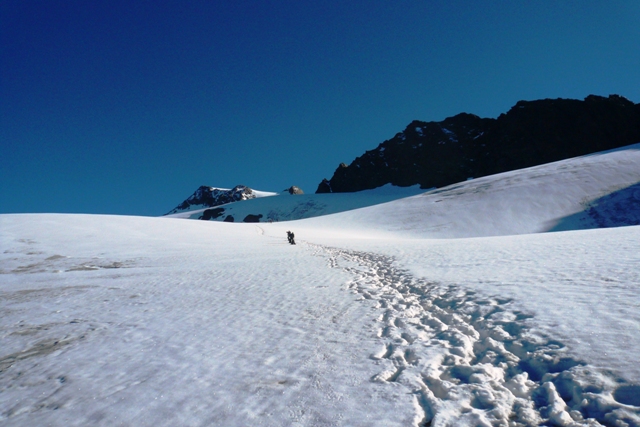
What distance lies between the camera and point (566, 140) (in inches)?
4230

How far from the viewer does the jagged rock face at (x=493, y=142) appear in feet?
347

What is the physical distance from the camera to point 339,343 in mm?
5719

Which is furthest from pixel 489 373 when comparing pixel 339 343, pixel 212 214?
pixel 212 214

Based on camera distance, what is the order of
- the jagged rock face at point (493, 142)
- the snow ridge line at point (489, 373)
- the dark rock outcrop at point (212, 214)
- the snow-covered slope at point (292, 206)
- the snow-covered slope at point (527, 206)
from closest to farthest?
1. the snow ridge line at point (489, 373)
2. the snow-covered slope at point (527, 206)
3. the snow-covered slope at point (292, 206)
4. the jagged rock face at point (493, 142)
5. the dark rock outcrop at point (212, 214)

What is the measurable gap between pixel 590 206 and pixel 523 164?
80.3 meters

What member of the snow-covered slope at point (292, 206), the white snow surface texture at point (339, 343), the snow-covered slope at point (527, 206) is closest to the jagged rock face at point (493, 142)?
the snow-covered slope at point (292, 206)

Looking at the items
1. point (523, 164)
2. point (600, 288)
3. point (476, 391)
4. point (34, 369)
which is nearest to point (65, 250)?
point (34, 369)

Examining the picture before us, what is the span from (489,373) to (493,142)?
136611 mm

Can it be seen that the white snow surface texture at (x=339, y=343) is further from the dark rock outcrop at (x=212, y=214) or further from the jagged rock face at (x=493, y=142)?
the jagged rock face at (x=493, y=142)

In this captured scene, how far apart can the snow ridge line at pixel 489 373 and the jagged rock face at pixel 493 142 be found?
122 metres

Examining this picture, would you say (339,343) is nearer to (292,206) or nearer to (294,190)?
(292,206)

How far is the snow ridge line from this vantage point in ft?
11.1

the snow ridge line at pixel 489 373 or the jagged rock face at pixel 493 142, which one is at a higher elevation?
the jagged rock face at pixel 493 142

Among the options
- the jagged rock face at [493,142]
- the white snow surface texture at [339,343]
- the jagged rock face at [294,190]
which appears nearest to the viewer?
the white snow surface texture at [339,343]
